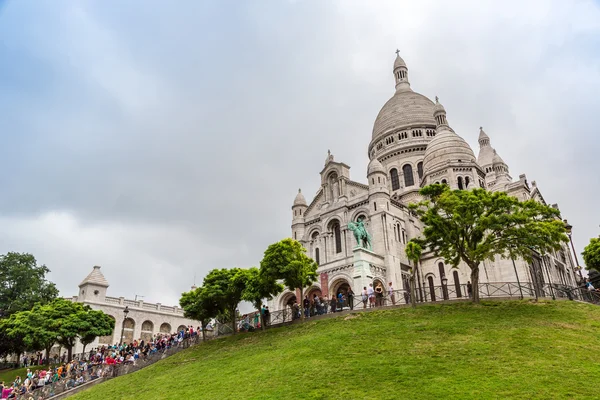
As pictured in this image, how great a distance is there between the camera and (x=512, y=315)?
23.5 m

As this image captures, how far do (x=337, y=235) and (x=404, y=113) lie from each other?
27.9 meters

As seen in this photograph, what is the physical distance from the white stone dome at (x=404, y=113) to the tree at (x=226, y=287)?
3991cm

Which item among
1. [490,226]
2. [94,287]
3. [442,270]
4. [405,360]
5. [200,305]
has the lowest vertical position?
[405,360]

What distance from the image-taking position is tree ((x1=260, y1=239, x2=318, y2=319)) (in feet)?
94.3

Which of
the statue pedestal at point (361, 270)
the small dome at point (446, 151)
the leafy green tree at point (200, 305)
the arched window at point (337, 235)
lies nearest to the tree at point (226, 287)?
the leafy green tree at point (200, 305)

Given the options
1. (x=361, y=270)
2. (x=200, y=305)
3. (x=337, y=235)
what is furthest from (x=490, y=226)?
(x=337, y=235)

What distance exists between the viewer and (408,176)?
2324 inches

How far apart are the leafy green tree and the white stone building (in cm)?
1898

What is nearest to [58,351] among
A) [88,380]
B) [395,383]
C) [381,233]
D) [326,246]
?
[88,380]

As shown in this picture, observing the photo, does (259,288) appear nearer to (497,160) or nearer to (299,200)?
(299,200)

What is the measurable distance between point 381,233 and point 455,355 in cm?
2334

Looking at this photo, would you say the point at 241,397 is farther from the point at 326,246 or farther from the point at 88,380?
the point at 326,246

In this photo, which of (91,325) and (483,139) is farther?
(483,139)

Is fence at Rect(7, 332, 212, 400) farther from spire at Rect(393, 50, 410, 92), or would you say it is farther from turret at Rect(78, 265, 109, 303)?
spire at Rect(393, 50, 410, 92)
